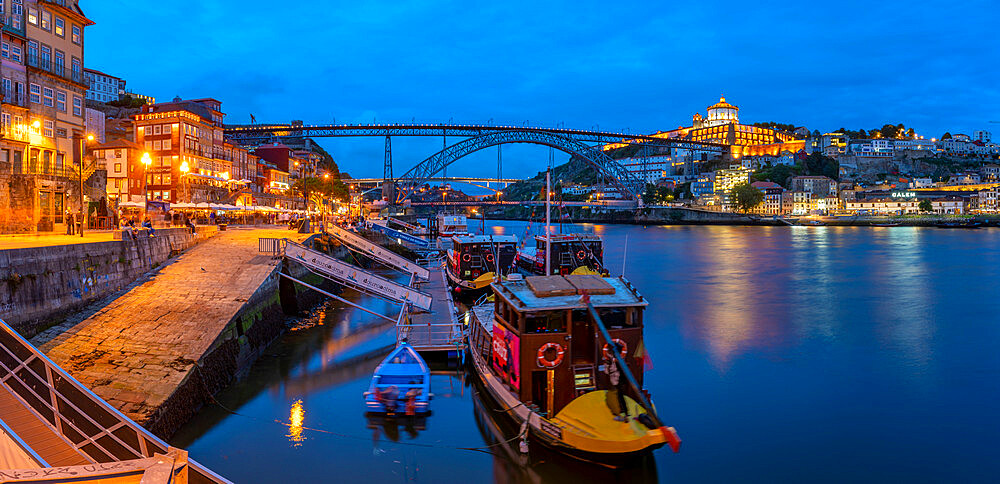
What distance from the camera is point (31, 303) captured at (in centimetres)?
1145

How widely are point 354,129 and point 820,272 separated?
73.8 metres

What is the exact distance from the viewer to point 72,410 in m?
5.72

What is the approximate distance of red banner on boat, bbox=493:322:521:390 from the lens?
9.34 metres

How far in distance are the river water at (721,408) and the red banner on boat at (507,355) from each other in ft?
3.37

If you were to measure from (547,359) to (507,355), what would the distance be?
4.33 feet

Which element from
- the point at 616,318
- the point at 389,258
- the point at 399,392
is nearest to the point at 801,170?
the point at 389,258

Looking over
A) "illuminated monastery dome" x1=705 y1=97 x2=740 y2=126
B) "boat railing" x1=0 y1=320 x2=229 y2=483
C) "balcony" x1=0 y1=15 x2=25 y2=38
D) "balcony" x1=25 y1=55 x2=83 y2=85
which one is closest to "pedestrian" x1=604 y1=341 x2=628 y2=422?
"boat railing" x1=0 y1=320 x2=229 y2=483

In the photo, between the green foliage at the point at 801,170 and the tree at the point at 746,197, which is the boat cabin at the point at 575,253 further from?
the green foliage at the point at 801,170

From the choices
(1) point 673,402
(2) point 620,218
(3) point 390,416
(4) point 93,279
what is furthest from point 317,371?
(2) point 620,218

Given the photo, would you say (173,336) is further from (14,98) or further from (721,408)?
(14,98)

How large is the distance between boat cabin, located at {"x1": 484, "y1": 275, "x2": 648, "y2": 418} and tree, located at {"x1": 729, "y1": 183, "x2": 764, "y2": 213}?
114 m

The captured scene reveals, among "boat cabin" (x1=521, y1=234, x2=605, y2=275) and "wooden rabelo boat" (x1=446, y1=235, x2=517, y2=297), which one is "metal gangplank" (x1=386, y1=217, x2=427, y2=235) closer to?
"wooden rabelo boat" (x1=446, y1=235, x2=517, y2=297)

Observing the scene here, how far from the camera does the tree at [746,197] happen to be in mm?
113812

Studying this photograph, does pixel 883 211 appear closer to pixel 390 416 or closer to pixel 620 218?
pixel 620 218
